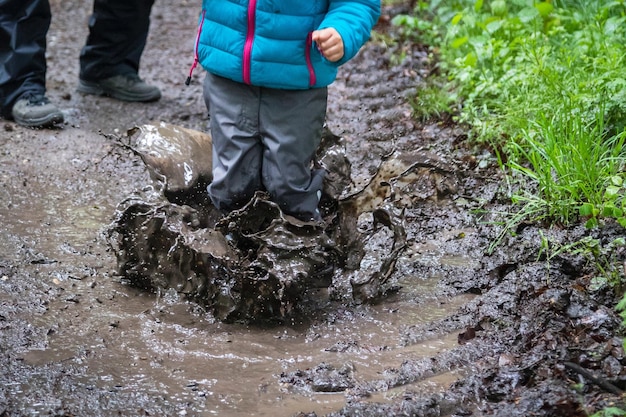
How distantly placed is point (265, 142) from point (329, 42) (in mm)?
552

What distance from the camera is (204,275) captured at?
3236mm

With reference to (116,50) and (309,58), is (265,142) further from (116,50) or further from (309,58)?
(116,50)

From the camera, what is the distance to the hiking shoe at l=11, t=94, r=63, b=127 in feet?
17.4

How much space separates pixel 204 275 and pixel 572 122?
195cm

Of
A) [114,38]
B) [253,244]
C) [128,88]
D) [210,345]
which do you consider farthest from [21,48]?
[210,345]

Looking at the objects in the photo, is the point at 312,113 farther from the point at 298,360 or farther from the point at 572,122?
the point at 572,122

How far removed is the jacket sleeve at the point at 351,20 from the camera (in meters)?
3.03

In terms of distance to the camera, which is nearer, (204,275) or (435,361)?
(435,361)

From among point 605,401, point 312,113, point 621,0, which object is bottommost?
point 605,401

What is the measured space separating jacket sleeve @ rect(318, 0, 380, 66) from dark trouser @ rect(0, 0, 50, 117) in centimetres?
288

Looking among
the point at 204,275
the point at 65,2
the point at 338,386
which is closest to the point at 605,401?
the point at 338,386

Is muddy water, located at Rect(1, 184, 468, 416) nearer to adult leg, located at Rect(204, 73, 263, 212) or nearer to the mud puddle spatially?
the mud puddle

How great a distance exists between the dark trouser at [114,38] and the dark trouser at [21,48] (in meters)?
0.40

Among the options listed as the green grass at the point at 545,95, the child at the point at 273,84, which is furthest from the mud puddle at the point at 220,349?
the green grass at the point at 545,95
